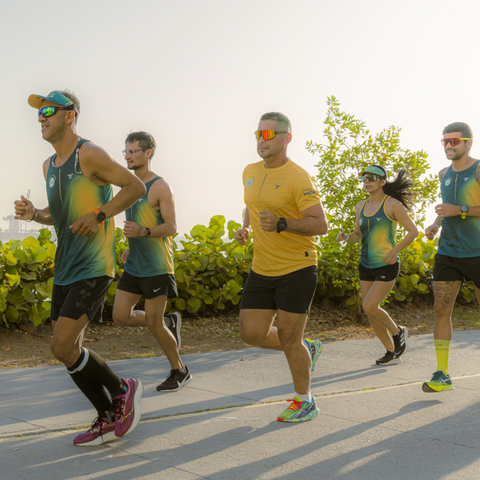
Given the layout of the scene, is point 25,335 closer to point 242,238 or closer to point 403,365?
point 242,238

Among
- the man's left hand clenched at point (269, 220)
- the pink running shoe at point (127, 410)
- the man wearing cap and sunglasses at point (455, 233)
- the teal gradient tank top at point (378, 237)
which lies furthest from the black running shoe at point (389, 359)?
the pink running shoe at point (127, 410)

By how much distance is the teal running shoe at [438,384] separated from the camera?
5.14 m

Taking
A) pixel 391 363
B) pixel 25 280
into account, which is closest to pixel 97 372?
pixel 391 363

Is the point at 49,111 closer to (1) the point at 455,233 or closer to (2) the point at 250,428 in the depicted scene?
(2) the point at 250,428

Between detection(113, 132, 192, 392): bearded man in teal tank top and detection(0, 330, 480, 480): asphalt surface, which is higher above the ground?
detection(113, 132, 192, 392): bearded man in teal tank top

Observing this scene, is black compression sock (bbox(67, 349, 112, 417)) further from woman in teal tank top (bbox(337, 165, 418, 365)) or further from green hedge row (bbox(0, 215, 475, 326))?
green hedge row (bbox(0, 215, 475, 326))

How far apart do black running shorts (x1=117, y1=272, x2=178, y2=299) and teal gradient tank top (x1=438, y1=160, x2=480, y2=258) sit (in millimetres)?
2592

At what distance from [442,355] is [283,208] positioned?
215cm

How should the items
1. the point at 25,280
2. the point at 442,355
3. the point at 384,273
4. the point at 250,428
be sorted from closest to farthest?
the point at 250,428
the point at 442,355
the point at 384,273
the point at 25,280

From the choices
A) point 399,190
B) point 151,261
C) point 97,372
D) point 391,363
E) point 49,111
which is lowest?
point 391,363

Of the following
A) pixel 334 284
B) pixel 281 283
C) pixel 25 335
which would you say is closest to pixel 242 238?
pixel 281 283

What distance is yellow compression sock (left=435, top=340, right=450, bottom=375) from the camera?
5.29 m

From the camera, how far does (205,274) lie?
29.8ft

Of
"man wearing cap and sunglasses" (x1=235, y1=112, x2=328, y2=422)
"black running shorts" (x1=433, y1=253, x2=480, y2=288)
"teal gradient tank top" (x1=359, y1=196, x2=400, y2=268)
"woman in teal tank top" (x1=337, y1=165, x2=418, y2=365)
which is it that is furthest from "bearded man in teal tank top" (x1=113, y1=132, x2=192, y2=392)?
"black running shorts" (x1=433, y1=253, x2=480, y2=288)
